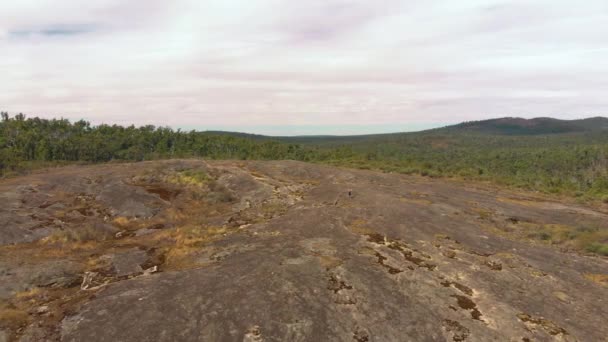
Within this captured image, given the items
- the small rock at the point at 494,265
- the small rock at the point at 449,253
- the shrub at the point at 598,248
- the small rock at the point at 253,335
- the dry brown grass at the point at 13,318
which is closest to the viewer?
the small rock at the point at 253,335

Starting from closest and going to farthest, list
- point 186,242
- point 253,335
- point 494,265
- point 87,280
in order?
1. point 253,335
2. point 87,280
3. point 494,265
4. point 186,242

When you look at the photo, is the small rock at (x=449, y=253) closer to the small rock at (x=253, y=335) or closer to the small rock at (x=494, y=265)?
the small rock at (x=494, y=265)

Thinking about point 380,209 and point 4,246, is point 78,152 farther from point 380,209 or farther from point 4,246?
point 380,209

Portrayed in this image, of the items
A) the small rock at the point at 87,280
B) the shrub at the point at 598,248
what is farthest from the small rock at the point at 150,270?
the shrub at the point at 598,248

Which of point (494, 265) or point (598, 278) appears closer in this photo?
point (598, 278)

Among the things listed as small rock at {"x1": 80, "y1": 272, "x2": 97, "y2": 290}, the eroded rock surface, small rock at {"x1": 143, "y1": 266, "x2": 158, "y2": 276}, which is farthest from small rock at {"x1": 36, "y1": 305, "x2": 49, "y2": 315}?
small rock at {"x1": 143, "y1": 266, "x2": 158, "y2": 276}

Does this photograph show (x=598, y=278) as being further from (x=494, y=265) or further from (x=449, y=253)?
(x=449, y=253)

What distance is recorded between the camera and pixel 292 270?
53.1 ft

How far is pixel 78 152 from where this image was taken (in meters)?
129

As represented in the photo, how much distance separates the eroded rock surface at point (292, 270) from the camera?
12750 millimetres

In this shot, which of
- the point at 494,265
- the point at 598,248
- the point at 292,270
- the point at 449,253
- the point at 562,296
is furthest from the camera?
the point at 598,248

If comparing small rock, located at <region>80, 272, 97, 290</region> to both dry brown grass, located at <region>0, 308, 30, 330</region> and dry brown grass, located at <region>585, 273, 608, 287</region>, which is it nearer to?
dry brown grass, located at <region>0, 308, 30, 330</region>

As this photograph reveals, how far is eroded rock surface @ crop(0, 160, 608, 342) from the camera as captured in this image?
1275 centimetres

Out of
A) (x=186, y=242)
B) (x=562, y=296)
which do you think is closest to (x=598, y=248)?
(x=562, y=296)
